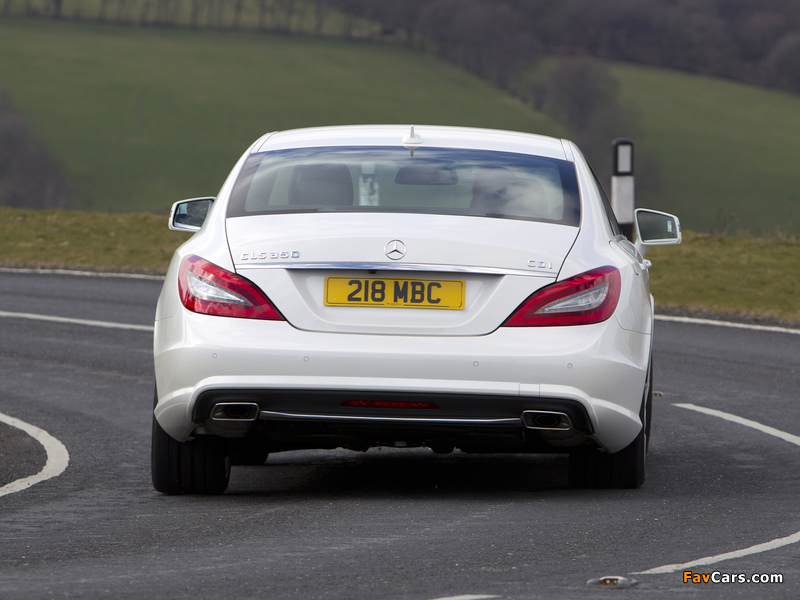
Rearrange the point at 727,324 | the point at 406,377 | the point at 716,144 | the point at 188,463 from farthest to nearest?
the point at 716,144 → the point at 727,324 → the point at 188,463 → the point at 406,377

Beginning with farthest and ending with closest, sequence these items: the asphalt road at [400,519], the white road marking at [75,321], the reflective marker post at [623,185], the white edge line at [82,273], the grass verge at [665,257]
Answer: the white edge line at [82,273], the reflective marker post at [623,185], the grass verge at [665,257], the white road marking at [75,321], the asphalt road at [400,519]

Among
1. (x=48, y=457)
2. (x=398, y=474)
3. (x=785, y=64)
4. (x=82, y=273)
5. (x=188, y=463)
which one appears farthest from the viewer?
(x=785, y=64)

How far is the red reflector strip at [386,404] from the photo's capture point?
197 inches

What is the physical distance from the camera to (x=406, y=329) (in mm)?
4996

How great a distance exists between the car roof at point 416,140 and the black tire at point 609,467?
1.34 metres

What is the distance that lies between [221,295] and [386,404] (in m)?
0.82

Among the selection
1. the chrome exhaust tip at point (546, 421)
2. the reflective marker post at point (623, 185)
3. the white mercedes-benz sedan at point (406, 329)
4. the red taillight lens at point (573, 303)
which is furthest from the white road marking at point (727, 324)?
the chrome exhaust tip at point (546, 421)

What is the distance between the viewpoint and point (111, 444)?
7.61 metres

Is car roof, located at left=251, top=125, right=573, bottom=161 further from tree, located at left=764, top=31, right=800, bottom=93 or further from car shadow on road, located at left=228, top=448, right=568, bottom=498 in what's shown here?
tree, located at left=764, top=31, right=800, bottom=93

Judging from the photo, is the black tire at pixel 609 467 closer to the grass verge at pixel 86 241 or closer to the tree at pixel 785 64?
the grass verge at pixel 86 241

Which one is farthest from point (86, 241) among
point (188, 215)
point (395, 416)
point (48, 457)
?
point (395, 416)

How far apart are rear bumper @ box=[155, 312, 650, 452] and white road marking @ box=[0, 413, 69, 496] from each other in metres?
1.38

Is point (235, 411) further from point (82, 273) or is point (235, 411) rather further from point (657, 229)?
point (82, 273)

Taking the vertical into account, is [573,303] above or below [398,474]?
above
